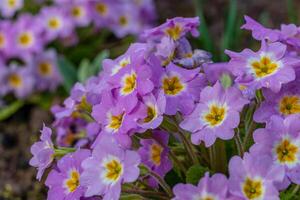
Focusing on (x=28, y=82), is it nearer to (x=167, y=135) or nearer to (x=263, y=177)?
(x=167, y=135)

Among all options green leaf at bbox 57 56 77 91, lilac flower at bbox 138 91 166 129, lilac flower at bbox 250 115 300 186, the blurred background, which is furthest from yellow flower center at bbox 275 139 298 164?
green leaf at bbox 57 56 77 91

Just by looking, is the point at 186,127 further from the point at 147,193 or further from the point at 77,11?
the point at 77,11

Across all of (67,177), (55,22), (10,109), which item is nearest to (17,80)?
(10,109)

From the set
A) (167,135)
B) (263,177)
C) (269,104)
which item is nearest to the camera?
(263,177)

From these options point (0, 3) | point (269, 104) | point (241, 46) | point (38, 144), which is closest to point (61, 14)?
point (0, 3)

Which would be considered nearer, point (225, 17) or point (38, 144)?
point (38, 144)

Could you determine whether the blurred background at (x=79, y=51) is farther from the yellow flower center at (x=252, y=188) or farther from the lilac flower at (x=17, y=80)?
the yellow flower center at (x=252, y=188)

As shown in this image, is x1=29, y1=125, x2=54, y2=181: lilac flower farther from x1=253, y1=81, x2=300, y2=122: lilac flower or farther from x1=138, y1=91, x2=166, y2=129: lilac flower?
x1=253, y1=81, x2=300, y2=122: lilac flower
